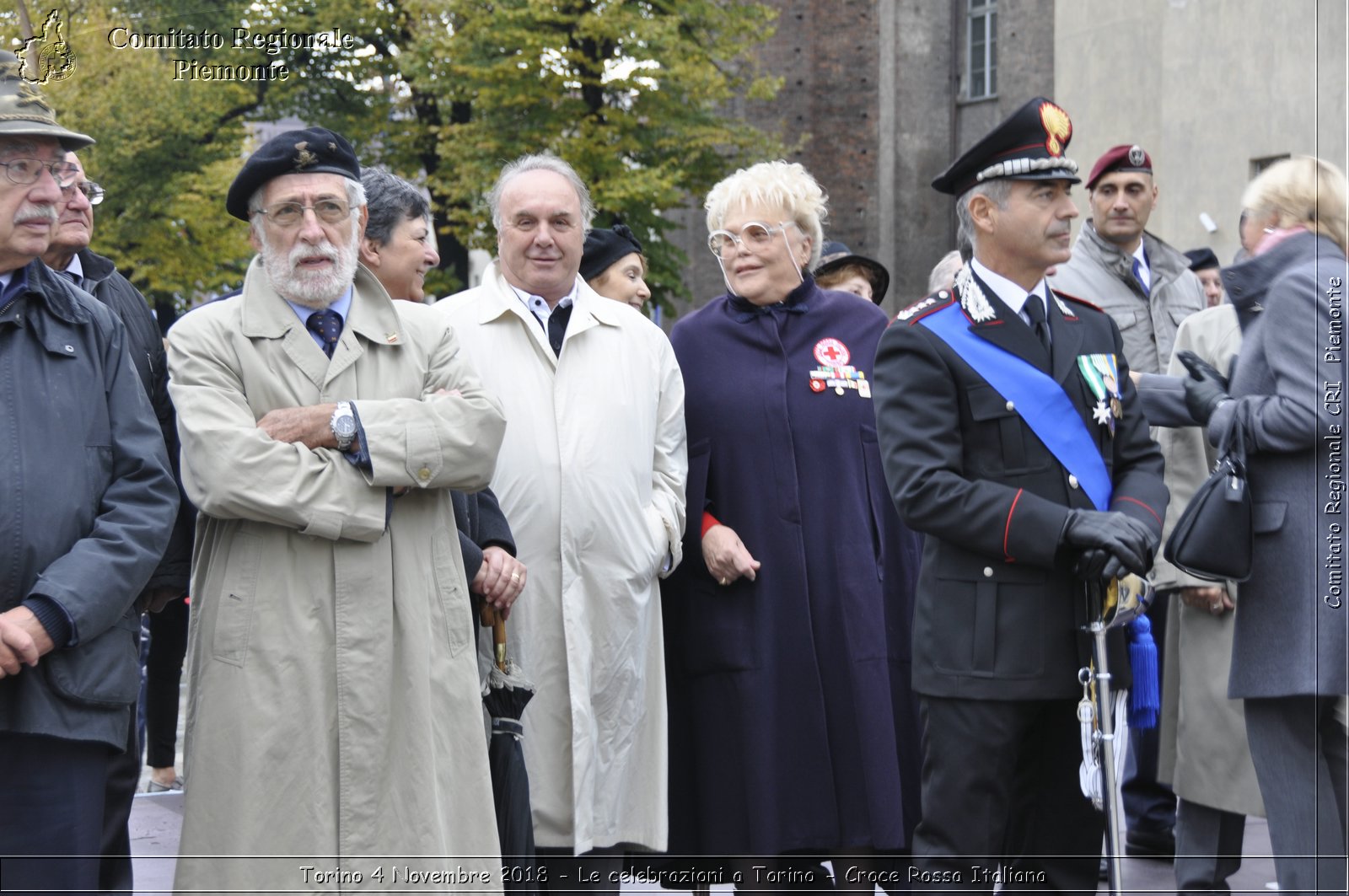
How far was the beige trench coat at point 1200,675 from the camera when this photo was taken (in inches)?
225

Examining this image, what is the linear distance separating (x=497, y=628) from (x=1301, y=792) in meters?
2.49

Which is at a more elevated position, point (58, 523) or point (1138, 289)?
point (1138, 289)

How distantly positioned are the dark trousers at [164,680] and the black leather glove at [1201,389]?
15.5ft

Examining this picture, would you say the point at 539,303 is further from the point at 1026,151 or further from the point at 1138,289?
the point at 1138,289

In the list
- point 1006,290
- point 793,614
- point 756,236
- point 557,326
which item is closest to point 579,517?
point 557,326

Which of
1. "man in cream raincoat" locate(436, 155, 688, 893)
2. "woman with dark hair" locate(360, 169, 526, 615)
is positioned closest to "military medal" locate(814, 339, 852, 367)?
"man in cream raincoat" locate(436, 155, 688, 893)

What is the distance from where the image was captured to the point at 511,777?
4605 mm

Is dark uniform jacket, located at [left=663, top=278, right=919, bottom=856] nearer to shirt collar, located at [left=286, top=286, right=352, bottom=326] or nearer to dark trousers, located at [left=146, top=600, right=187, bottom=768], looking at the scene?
shirt collar, located at [left=286, top=286, right=352, bottom=326]

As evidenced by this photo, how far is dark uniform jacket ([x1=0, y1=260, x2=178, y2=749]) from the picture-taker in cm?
383

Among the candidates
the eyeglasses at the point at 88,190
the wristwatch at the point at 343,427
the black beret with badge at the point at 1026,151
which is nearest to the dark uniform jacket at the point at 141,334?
the eyeglasses at the point at 88,190

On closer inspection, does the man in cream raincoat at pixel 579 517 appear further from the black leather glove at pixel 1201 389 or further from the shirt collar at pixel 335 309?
the black leather glove at pixel 1201 389

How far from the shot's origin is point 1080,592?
14.3ft

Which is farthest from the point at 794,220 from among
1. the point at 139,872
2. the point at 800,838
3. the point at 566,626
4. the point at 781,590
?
the point at 139,872

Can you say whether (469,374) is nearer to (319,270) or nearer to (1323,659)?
(319,270)
